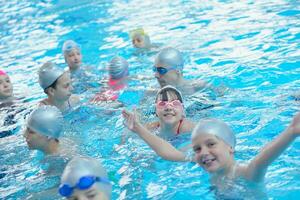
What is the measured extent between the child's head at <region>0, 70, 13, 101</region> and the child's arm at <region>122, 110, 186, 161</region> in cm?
398

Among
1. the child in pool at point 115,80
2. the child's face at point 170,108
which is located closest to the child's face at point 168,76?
the child in pool at point 115,80

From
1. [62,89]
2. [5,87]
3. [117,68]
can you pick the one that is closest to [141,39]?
[117,68]

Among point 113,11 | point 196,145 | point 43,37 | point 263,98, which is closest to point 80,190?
point 196,145

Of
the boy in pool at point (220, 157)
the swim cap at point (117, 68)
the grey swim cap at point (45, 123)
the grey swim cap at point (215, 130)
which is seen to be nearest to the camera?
the boy in pool at point (220, 157)

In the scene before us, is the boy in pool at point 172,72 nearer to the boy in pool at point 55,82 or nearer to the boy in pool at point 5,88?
the boy in pool at point 55,82

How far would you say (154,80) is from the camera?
899 centimetres

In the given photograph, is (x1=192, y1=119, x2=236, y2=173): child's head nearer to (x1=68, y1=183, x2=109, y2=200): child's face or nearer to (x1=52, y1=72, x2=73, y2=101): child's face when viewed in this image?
(x1=68, y1=183, x2=109, y2=200): child's face

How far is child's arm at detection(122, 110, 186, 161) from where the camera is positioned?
5203 mm

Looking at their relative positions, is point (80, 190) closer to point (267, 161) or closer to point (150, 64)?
point (267, 161)

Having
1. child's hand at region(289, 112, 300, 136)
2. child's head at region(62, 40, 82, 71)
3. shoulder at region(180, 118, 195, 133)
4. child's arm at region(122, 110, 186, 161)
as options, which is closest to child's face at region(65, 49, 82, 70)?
child's head at region(62, 40, 82, 71)

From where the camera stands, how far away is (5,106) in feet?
28.2

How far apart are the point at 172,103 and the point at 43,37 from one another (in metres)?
9.01

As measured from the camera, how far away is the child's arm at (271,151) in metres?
3.87

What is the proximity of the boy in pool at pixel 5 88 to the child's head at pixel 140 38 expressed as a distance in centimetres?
316
